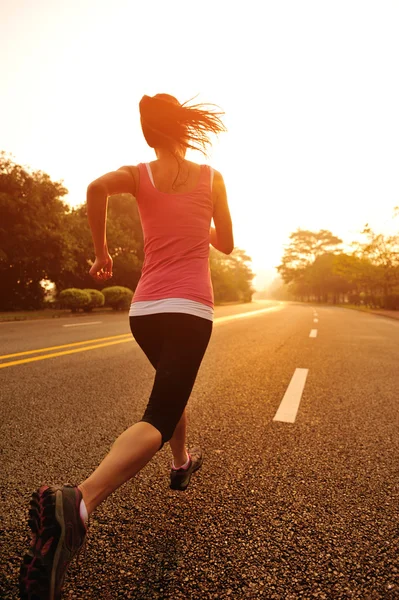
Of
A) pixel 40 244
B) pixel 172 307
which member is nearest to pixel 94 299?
pixel 40 244

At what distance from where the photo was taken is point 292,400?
4.26 m

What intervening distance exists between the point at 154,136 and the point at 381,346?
842 cm

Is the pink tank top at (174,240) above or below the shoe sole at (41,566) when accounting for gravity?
above

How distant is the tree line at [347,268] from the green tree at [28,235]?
2721 centimetres

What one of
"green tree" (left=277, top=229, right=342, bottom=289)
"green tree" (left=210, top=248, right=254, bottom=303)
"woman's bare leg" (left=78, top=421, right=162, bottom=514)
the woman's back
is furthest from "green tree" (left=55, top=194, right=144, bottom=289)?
"green tree" (left=277, top=229, right=342, bottom=289)

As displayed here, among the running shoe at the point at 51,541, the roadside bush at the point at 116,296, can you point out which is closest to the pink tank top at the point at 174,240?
the running shoe at the point at 51,541

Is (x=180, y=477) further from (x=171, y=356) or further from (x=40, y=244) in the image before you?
(x=40, y=244)

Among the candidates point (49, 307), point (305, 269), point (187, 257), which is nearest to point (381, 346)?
point (187, 257)

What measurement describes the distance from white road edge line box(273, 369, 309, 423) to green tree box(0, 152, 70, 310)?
19.1 m

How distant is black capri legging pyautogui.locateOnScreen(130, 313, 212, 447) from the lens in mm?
1635

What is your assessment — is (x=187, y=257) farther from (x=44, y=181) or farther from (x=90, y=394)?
(x=44, y=181)

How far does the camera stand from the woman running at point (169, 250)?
1640 millimetres

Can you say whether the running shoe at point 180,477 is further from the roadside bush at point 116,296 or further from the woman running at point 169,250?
the roadside bush at point 116,296

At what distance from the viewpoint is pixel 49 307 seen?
26.7 meters
